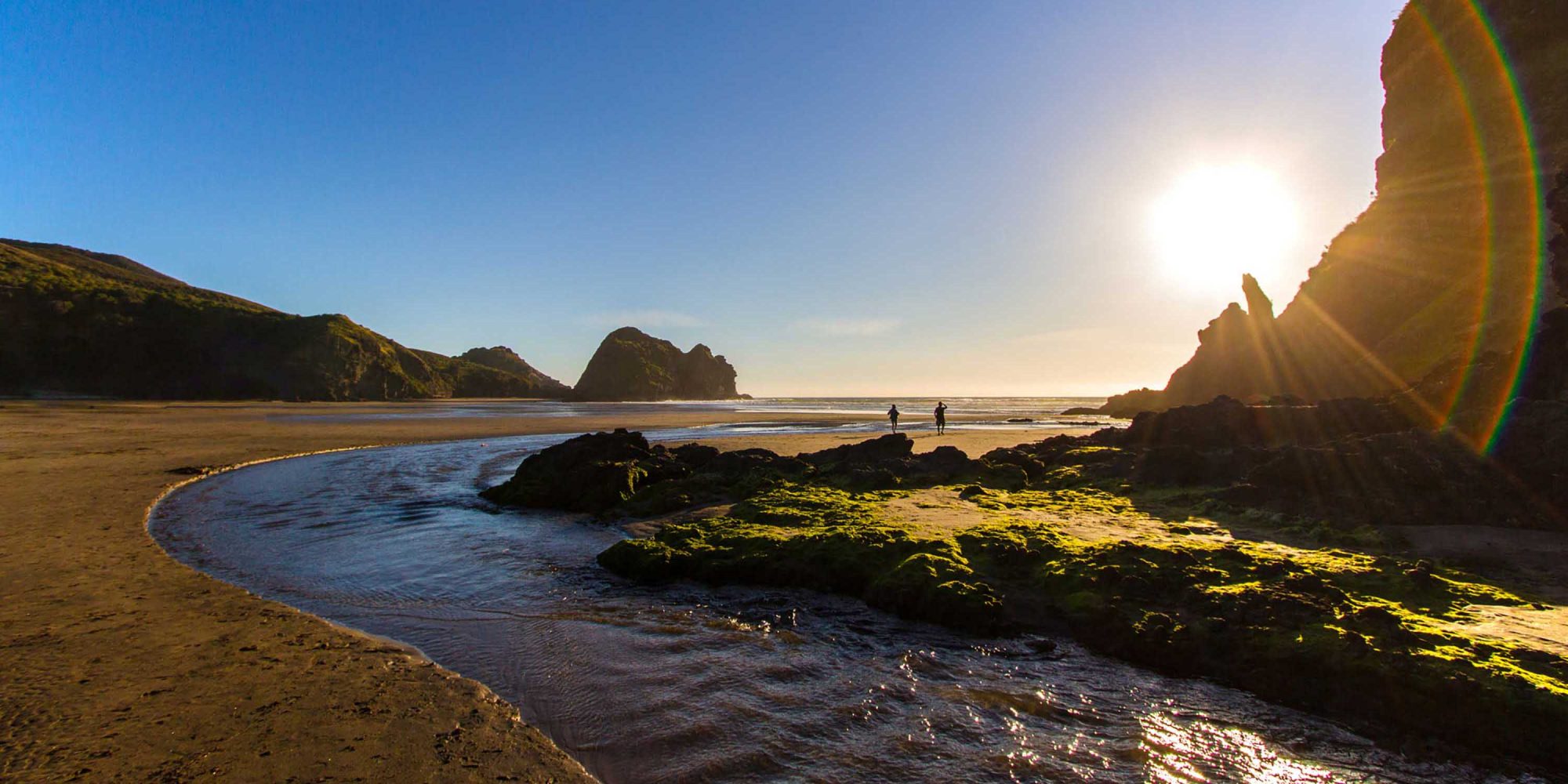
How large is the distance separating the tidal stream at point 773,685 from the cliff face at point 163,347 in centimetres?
9784

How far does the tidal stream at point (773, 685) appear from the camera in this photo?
501 cm

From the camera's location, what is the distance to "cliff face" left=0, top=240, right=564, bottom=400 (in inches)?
2842

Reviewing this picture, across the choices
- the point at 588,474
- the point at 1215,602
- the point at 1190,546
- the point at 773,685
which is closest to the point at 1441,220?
the point at 1190,546

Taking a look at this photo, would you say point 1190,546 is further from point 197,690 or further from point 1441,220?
point 1441,220

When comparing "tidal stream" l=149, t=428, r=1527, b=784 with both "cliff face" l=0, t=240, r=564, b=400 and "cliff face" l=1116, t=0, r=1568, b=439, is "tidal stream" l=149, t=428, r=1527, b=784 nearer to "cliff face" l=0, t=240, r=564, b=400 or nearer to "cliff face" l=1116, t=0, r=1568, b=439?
"cliff face" l=1116, t=0, r=1568, b=439

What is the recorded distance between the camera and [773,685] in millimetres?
6430

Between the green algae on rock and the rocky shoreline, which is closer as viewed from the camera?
the green algae on rock

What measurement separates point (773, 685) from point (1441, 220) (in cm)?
5594

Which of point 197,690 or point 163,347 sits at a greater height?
point 163,347

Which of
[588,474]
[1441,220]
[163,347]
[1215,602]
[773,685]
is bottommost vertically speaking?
[773,685]

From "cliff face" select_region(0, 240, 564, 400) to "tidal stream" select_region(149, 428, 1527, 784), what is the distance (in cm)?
9784

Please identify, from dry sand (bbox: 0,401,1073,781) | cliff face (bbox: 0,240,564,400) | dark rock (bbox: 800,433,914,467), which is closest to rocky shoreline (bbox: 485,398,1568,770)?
dark rock (bbox: 800,433,914,467)

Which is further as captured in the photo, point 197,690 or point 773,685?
point 773,685

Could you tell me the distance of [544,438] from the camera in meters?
40.4
